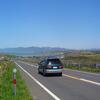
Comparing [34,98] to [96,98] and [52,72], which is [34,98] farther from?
[52,72]

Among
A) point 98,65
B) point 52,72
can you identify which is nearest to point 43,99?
point 52,72

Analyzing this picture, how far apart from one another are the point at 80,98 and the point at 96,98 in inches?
27.0

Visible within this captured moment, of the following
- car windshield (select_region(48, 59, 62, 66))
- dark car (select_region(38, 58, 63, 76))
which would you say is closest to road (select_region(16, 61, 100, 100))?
dark car (select_region(38, 58, 63, 76))

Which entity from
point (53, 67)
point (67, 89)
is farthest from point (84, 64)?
point (67, 89)

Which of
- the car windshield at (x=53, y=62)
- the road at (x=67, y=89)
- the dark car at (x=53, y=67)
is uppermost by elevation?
the car windshield at (x=53, y=62)

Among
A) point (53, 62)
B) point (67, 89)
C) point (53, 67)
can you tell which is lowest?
point (67, 89)

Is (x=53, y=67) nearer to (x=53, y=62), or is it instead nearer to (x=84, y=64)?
(x=53, y=62)

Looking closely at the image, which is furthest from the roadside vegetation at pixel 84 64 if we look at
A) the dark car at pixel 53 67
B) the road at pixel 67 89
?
the road at pixel 67 89

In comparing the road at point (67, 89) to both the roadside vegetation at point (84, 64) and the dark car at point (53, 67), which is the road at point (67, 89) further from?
the roadside vegetation at point (84, 64)

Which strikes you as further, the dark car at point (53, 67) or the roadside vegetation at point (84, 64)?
the roadside vegetation at point (84, 64)

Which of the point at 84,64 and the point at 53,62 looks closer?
the point at 53,62

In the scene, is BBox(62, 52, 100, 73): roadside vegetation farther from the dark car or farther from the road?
the road

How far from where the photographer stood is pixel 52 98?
14.1 metres

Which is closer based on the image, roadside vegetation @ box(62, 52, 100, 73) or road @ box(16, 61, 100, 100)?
road @ box(16, 61, 100, 100)
